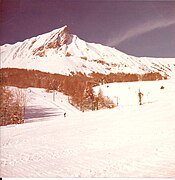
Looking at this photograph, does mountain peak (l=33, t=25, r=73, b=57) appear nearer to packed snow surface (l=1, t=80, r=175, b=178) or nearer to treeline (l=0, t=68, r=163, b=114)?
treeline (l=0, t=68, r=163, b=114)

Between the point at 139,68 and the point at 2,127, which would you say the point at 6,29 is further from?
the point at 139,68

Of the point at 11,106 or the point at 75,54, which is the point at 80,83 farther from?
the point at 11,106

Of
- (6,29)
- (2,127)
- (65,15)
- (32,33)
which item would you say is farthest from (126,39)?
(2,127)

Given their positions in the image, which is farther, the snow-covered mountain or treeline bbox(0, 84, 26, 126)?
treeline bbox(0, 84, 26, 126)

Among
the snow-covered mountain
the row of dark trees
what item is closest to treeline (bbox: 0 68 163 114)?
the row of dark trees

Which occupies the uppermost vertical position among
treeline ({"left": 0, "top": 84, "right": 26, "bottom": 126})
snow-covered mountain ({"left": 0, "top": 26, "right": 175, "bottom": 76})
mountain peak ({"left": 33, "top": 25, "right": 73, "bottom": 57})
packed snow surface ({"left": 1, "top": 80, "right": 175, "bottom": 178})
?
mountain peak ({"left": 33, "top": 25, "right": 73, "bottom": 57})

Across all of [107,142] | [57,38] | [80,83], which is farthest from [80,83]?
[107,142]
